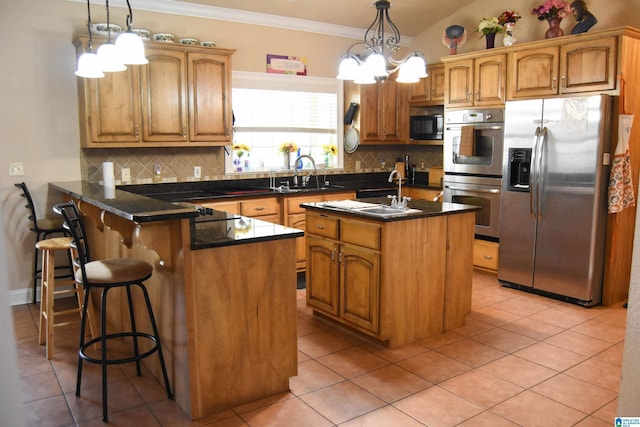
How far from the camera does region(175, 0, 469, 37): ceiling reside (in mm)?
5211

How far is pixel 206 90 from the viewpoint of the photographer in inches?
192

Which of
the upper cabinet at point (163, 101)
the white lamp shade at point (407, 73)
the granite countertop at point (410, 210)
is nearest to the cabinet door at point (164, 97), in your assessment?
the upper cabinet at point (163, 101)

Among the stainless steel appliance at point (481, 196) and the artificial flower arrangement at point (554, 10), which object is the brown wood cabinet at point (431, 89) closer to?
the stainless steel appliance at point (481, 196)

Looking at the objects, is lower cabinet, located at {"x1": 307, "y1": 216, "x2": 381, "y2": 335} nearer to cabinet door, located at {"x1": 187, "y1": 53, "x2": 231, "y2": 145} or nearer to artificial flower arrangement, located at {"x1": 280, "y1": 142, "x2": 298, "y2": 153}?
cabinet door, located at {"x1": 187, "y1": 53, "x2": 231, "y2": 145}

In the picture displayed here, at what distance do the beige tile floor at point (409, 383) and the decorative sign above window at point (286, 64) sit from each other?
290cm

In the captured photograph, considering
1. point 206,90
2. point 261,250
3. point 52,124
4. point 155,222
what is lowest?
point 261,250

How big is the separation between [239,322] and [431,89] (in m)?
4.35

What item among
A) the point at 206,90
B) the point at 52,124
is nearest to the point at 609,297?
the point at 206,90

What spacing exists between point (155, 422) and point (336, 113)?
4357 millimetres

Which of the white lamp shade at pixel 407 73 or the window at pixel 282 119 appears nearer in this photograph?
the white lamp shade at pixel 407 73

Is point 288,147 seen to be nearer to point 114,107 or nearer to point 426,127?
point 426,127

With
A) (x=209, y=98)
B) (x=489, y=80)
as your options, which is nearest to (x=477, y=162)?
(x=489, y=80)

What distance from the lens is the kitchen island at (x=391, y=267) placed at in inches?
135

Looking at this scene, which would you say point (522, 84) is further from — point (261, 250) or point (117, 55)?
point (117, 55)
